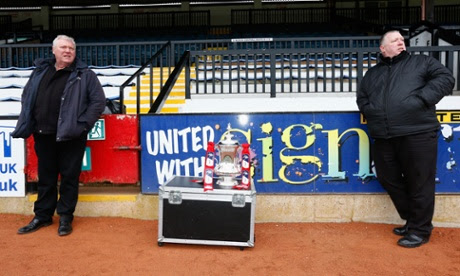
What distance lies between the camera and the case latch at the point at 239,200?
12.0ft

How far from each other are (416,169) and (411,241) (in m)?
0.59

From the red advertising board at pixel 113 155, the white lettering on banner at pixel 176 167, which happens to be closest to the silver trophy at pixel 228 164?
the white lettering on banner at pixel 176 167

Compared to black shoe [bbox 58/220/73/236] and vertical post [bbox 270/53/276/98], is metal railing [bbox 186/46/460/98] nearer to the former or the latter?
vertical post [bbox 270/53/276/98]

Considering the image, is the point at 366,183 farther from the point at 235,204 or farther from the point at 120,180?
the point at 120,180

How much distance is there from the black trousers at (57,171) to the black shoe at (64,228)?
39mm

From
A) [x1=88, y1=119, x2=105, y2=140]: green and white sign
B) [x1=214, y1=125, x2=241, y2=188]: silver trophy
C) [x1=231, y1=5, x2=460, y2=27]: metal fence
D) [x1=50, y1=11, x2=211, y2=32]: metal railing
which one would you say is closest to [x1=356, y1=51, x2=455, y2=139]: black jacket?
[x1=214, y1=125, x2=241, y2=188]: silver trophy

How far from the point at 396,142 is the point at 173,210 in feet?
6.39

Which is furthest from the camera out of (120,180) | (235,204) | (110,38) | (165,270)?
(110,38)

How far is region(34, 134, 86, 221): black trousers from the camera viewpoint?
13.3 ft

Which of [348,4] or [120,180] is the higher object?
[348,4]

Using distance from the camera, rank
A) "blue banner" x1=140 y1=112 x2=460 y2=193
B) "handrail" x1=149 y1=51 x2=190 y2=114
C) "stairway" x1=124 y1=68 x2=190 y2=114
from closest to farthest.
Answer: "blue banner" x1=140 y1=112 x2=460 y2=193 < "handrail" x1=149 y1=51 x2=190 y2=114 < "stairway" x1=124 y1=68 x2=190 y2=114

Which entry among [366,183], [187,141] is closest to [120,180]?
[187,141]

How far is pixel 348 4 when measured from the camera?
20.8 meters

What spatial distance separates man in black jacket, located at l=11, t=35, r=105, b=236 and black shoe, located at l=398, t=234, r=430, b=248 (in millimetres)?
2800
